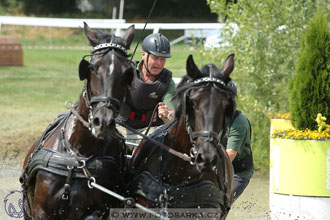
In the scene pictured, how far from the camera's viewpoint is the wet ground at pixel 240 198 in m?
8.23

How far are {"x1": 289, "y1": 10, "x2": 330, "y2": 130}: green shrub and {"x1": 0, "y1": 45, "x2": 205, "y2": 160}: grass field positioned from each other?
276 cm

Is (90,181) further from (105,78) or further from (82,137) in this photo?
(105,78)

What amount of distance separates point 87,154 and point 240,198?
485 cm

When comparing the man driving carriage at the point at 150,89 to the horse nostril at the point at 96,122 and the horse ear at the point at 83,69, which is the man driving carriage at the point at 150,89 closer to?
the horse ear at the point at 83,69

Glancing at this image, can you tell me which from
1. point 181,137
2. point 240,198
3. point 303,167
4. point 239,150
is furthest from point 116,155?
point 240,198

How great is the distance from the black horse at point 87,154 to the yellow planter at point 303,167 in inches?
132

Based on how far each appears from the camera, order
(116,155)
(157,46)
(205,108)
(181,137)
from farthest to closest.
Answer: (157,46) < (116,155) < (181,137) < (205,108)

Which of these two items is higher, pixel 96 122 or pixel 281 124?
pixel 96 122

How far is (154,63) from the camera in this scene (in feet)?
19.1

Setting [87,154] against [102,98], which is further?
[87,154]

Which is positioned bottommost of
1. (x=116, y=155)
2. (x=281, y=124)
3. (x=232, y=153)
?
(x=281, y=124)

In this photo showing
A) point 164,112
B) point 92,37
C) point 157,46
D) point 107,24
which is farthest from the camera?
point 107,24

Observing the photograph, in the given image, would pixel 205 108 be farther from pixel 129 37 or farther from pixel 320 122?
pixel 320 122

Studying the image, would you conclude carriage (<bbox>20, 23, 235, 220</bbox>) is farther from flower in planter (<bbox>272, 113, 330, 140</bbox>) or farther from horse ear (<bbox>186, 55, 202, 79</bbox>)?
flower in planter (<bbox>272, 113, 330, 140</bbox>)
